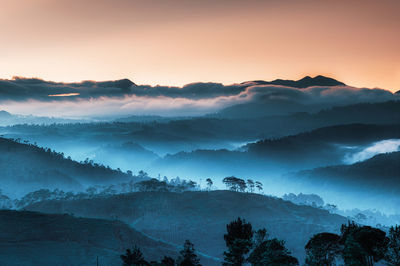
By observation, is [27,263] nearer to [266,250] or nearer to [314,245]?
[266,250]

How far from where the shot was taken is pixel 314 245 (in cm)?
13500

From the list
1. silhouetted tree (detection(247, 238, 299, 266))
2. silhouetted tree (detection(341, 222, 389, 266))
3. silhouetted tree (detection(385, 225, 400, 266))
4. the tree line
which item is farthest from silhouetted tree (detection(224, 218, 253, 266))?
silhouetted tree (detection(385, 225, 400, 266))

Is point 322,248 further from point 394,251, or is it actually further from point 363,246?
point 394,251

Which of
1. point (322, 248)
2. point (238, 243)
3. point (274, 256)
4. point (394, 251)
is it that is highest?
point (394, 251)

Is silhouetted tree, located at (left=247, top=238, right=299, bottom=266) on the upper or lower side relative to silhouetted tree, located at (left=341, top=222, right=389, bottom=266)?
lower

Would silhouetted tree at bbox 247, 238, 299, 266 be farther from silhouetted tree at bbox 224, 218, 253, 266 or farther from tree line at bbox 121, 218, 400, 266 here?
silhouetted tree at bbox 224, 218, 253, 266

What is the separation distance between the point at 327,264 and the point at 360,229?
13441 millimetres

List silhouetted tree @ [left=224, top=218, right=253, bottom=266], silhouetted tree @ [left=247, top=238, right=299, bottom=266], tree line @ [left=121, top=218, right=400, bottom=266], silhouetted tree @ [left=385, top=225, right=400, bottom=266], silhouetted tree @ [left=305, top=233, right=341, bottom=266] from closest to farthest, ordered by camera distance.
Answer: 1. silhouetted tree @ [left=385, top=225, right=400, bottom=266]
2. tree line @ [left=121, top=218, right=400, bottom=266]
3. silhouetted tree @ [left=305, top=233, right=341, bottom=266]
4. silhouetted tree @ [left=247, top=238, right=299, bottom=266]
5. silhouetted tree @ [left=224, top=218, right=253, bottom=266]

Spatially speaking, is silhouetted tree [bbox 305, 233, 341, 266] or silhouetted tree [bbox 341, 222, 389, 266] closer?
silhouetted tree [bbox 341, 222, 389, 266]

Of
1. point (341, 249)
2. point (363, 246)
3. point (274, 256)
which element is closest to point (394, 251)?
point (363, 246)

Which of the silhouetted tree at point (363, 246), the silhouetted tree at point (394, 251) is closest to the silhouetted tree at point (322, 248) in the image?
the silhouetted tree at point (363, 246)

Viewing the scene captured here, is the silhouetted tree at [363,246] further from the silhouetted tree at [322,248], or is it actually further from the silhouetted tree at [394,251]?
the silhouetted tree at [322,248]

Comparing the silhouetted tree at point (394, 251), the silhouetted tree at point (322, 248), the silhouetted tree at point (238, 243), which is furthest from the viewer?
the silhouetted tree at point (238, 243)

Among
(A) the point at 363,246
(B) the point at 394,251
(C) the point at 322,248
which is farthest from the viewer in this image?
(C) the point at 322,248
